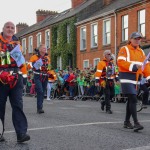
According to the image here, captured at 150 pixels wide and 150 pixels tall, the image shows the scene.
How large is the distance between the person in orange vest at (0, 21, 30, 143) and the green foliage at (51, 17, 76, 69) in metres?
30.3

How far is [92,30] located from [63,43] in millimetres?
4953

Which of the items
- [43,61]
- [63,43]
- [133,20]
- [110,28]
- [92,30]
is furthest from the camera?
[63,43]

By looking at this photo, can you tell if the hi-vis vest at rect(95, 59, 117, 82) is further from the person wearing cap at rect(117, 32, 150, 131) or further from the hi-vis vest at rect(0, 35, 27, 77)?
the hi-vis vest at rect(0, 35, 27, 77)

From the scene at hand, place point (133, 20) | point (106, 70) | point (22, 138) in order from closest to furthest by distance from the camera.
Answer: point (22, 138) → point (106, 70) → point (133, 20)

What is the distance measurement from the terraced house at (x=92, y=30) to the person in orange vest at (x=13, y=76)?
733 inches

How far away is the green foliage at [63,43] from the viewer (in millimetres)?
37156

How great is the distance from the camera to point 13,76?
6.60 meters

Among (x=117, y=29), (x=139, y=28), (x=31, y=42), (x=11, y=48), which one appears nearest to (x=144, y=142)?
(x=11, y=48)

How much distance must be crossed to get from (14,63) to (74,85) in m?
17.7

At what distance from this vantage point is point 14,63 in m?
6.68

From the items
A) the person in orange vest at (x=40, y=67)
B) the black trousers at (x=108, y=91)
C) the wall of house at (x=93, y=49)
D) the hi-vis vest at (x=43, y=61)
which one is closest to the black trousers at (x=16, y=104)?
the person in orange vest at (x=40, y=67)

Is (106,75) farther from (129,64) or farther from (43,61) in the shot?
(129,64)

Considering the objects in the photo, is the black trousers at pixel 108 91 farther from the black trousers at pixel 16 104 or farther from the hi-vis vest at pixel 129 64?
the black trousers at pixel 16 104

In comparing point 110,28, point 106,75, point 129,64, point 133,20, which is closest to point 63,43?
point 110,28
